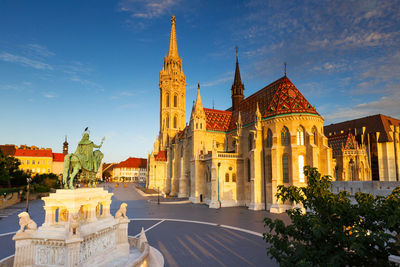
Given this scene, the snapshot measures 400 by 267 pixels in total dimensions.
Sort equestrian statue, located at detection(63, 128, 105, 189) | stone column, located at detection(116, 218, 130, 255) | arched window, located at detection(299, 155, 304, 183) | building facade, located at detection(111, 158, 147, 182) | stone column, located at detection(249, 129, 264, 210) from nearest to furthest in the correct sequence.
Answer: equestrian statue, located at detection(63, 128, 105, 189)
stone column, located at detection(116, 218, 130, 255)
arched window, located at detection(299, 155, 304, 183)
stone column, located at detection(249, 129, 264, 210)
building facade, located at detection(111, 158, 147, 182)

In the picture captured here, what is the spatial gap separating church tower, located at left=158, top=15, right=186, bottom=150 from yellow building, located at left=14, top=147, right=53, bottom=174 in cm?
3647

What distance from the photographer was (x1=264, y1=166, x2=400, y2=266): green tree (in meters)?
5.19

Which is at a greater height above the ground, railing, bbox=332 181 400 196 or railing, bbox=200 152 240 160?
railing, bbox=200 152 240 160

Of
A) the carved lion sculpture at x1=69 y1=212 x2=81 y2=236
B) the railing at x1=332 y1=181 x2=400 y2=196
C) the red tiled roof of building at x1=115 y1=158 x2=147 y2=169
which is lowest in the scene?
the carved lion sculpture at x1=69 y1=212 x2=81 y2=236

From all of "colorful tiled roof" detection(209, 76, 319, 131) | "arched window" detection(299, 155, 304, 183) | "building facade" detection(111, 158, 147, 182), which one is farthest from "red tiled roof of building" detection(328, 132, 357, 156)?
Result: "building facade" detection(111, 158, 147, 182)

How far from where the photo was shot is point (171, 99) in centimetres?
6481

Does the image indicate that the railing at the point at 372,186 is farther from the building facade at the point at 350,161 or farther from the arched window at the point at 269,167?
the building facade at the point at 350,161

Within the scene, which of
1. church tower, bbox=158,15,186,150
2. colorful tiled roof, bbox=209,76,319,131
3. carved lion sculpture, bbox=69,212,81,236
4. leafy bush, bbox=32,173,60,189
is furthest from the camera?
church tower, bbox=158,15,186,150

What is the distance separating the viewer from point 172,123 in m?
64.1

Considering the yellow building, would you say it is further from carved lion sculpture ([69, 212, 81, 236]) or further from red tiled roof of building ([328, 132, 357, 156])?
red tiled roof of building ([328, 132, 357, 156])

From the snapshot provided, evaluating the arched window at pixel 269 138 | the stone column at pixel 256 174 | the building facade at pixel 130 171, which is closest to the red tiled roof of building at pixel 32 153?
the building facade at pixel 130 171

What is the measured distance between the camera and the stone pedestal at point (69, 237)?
8719 mm

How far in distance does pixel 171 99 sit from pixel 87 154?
5431 centimetres

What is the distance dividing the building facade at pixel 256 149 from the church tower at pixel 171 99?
20.0 metres
